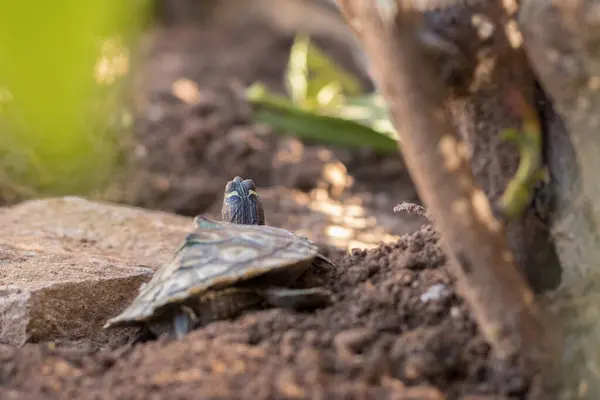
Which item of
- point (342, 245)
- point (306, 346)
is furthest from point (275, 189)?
point (306, 346)

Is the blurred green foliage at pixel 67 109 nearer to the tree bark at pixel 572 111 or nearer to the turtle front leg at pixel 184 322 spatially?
the turtle front leg at pixel 184 322

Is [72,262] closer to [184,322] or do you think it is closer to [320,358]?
[184,322]

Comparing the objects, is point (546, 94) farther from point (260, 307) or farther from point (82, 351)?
point (82, 351)

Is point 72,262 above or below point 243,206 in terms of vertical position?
below

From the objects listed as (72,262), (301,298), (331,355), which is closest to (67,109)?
(72,262)

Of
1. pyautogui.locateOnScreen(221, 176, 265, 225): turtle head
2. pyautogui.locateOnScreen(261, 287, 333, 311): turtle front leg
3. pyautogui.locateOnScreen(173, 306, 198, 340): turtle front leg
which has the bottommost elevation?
pyautogui.locateOnScreen(173, 306, 198, 340): turtle front leg

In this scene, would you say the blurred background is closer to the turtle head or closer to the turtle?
the turtle head

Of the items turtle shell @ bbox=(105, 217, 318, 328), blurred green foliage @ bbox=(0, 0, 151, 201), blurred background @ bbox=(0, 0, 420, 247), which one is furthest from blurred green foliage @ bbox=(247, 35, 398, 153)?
turtle shell @ bbox=(105, 217, 318, 328)
